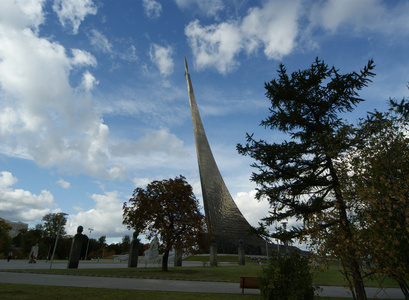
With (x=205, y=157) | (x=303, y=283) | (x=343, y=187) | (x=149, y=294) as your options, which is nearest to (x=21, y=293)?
(x=149, y=294)

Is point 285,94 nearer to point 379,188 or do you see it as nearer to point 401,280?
point 379,188

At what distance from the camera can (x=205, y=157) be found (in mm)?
43625

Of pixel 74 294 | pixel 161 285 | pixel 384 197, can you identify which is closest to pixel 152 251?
pixel 161 285

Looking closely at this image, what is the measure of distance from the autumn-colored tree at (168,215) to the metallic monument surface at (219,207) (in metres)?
19.9

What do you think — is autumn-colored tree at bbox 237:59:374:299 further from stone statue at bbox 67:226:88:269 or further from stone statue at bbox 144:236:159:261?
stone statue at bbox 144:236:159:261

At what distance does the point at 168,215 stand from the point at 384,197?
14168mm

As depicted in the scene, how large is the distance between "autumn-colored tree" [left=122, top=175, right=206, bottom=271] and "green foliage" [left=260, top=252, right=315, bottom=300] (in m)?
10.2

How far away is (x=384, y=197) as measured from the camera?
5.27 m

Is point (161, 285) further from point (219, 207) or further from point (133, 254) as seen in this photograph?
point (219, 207)

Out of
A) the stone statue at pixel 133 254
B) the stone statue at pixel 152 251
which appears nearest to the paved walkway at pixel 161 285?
the stone statue at pixel 133 254

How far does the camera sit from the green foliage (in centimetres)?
706

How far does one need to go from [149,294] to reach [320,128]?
9.08 metres

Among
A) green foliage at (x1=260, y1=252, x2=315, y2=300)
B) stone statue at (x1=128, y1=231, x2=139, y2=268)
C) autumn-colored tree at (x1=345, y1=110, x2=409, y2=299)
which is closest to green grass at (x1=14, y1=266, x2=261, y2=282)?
stone statue at (x1=128, y1=231, x2=139, y2=268)

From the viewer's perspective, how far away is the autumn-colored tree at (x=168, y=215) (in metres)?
17.0
